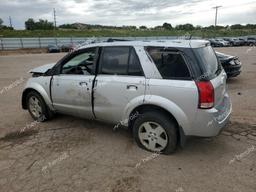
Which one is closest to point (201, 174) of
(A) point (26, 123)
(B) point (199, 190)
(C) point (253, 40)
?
(B) point (199, 190)

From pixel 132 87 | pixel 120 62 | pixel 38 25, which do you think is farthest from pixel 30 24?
pixel 132 87

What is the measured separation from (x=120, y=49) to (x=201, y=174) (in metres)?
2.21

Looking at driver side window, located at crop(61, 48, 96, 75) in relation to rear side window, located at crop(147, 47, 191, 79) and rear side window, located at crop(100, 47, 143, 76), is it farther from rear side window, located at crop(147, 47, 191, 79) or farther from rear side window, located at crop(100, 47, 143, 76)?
rear side window, located at crop(147, 47, 191, 79)

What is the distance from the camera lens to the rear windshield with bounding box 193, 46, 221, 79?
350 cm

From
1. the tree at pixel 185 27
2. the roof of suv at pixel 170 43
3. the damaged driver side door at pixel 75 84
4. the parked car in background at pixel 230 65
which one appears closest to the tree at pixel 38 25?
the tree at pixel 185 27

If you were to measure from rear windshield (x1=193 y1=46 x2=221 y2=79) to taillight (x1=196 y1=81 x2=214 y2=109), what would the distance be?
125 mm

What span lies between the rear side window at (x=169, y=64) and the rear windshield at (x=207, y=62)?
24cm

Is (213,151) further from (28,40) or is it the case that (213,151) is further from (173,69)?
(28,40)

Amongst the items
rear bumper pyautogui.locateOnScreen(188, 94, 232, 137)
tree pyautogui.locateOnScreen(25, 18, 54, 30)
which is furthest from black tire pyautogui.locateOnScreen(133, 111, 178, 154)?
tree pyautogui.locateOnScreen(25, 18, 54, 30)

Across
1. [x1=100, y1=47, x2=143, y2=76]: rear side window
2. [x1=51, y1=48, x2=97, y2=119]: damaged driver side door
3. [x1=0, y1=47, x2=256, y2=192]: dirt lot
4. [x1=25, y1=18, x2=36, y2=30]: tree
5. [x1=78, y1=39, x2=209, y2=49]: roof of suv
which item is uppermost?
[x1=25, y1=18, x2=36, y2=30]: tree

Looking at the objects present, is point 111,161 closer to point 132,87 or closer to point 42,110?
point 132,87

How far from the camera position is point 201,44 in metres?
3.76

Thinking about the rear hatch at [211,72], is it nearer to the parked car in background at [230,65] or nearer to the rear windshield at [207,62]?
the rear windshield at [207,62]

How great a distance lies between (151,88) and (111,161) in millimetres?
1218
